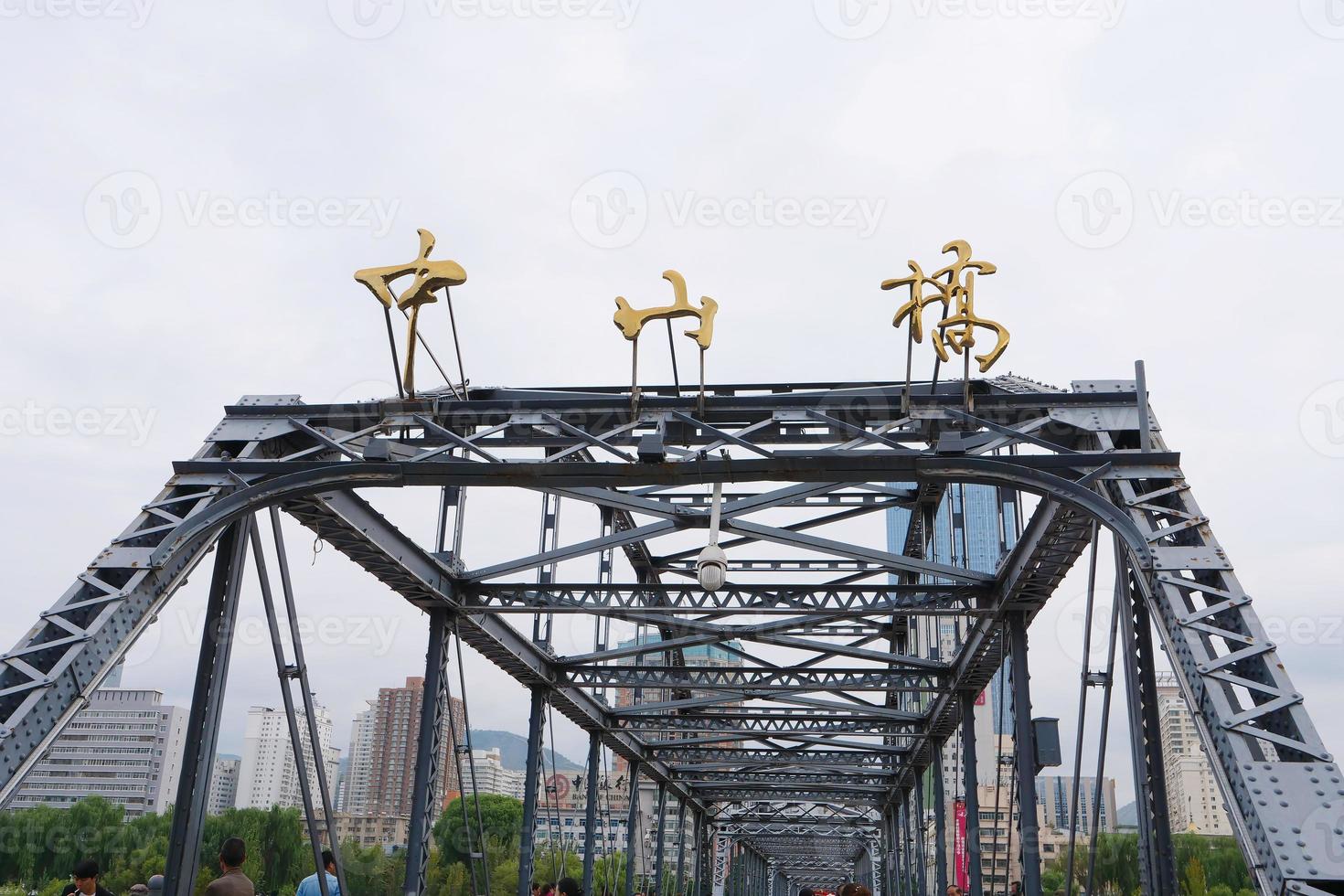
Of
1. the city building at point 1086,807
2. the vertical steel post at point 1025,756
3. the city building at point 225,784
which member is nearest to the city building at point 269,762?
the city building at point 225,784

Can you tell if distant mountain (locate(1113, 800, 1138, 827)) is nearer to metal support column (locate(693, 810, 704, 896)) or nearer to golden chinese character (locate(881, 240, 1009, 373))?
metal support column (locate(693, 810, 704, 896))

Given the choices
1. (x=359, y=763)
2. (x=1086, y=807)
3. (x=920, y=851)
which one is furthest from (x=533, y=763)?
(x=359, y=763)

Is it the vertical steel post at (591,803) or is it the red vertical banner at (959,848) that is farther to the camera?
the red vertical banner at (959,848)

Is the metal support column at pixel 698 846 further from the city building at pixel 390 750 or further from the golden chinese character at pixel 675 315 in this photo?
the city building at pixel 390 750

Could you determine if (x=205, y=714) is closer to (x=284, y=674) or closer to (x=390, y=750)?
(x=284, y=674)

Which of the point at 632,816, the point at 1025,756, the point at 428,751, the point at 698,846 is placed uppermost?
the point at 1025,756

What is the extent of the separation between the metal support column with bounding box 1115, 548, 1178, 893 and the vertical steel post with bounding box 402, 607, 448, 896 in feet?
28.3

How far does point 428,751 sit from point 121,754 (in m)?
124

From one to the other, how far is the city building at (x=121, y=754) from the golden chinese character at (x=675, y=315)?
358 feet

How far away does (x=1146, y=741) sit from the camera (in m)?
10.8

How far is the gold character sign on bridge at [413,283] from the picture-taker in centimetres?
1162

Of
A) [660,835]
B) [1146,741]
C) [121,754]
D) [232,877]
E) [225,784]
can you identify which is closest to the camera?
[232,877]

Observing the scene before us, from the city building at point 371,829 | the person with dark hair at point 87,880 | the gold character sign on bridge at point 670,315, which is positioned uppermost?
the gold character sign on bridge at point 670,315

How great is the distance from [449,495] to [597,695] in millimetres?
8989
